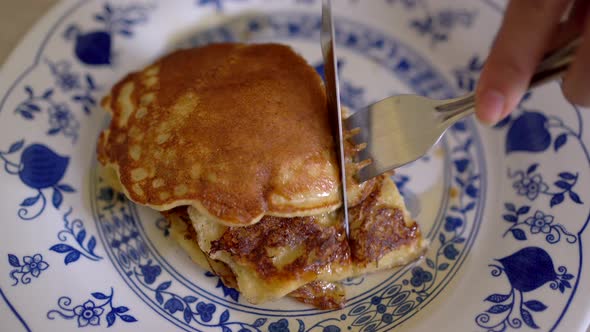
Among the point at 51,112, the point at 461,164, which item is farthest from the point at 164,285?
the point at 461,164

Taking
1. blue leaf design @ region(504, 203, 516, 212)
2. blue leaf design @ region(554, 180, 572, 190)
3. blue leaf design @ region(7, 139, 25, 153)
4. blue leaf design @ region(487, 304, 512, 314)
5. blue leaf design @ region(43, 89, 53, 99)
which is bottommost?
blue leaf design @ region(487, 304, 512, 314)

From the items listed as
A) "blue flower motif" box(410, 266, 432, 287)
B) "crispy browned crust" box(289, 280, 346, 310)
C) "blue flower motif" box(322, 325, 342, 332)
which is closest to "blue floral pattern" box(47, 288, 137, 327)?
"crispy browned crust" box(289, 280, 346, 310)

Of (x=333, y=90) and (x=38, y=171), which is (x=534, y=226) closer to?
(x=333, y=90)

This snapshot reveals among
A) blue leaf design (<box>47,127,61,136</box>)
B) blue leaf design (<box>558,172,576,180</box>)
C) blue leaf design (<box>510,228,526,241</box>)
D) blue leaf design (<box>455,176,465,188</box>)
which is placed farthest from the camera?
blue leaf design (<box>455,176,465,188</box>)

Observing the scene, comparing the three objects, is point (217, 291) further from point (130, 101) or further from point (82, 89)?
point (82, 89)

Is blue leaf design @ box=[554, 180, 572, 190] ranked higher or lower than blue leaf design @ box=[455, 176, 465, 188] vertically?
lower

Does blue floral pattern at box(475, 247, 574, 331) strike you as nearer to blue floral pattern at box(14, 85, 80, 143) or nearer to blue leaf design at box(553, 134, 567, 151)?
blue leaf design at box(553, 134, 567, 151)
